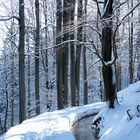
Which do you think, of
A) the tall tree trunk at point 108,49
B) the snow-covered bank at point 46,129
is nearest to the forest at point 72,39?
the tall tree trunk at point 108,49

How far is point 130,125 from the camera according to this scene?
32.4 feet

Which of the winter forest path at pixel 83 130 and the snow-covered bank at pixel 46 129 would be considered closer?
the snow-covered bank at pixel 46 129

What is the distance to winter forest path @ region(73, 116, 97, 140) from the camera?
13.9 m

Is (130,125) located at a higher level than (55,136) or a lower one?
higher

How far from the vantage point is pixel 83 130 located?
15508 millimetres

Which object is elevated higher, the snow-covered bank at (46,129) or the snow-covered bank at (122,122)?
the snow-covered bank at (122,122)

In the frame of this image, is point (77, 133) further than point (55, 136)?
Yes

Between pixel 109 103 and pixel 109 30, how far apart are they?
265 cm

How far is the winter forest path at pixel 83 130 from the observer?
1391cm

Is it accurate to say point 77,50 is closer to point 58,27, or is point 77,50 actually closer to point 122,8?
point 58,27

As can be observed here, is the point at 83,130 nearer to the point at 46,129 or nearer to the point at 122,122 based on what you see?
the point at 46,129

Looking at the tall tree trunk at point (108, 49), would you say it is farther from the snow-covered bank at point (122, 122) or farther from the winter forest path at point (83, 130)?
the winter forest path at point (83, 130)

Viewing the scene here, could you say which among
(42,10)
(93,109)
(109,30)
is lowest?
(93,109)

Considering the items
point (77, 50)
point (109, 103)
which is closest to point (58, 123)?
point (109, 103)
